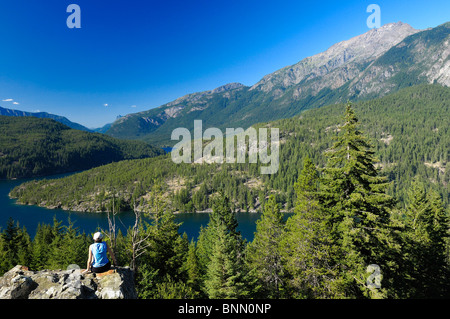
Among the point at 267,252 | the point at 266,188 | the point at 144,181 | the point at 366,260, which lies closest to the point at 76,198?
the point at 144,181

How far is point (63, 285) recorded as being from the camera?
9438 millimetres

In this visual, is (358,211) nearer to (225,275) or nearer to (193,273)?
(225,275)

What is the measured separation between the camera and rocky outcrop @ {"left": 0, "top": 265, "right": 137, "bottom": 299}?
361 inches

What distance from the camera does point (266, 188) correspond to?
17500 centimetres

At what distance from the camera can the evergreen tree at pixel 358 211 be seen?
1612 centimetres

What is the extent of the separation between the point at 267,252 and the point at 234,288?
7915mm

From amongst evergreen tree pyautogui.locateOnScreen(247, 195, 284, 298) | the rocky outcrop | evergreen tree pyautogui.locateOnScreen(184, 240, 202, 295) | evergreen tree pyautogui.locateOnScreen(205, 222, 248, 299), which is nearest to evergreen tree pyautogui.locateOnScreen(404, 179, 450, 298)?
evergreen tree pyautogui.locateOnScreen(247, 195, 284, 298)

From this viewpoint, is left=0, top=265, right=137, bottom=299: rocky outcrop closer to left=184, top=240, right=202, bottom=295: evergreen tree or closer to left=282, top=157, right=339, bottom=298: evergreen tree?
left=282, top=157, right=339, bottom=298: evergreen tree

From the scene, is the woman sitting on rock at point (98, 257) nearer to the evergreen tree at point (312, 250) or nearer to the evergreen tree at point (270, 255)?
the evergreen tree at point (312, 250)

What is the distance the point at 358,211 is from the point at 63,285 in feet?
58.1

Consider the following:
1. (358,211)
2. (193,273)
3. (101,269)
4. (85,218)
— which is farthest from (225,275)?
(85,218)

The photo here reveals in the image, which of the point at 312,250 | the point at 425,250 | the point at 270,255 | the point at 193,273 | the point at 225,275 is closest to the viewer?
the point at 312,250

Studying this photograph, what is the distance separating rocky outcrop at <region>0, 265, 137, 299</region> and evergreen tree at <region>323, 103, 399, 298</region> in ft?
47.5
